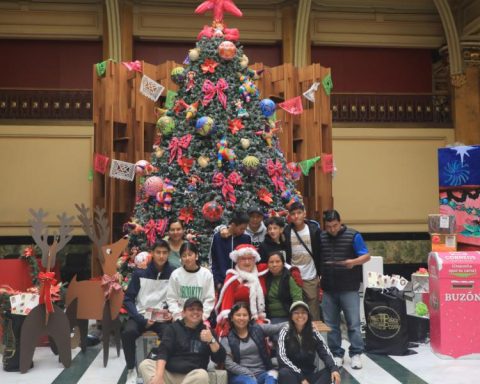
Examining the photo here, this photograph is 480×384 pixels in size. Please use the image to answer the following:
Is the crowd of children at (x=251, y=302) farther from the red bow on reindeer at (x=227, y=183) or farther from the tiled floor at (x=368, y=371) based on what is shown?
the red bow on reindeer at (x=227, y=183)

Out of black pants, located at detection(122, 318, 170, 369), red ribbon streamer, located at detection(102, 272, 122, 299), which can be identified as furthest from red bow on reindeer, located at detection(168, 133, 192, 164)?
black pants, located at detection(122, 318, 170, 369)

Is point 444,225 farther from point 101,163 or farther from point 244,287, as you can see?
point 101,163

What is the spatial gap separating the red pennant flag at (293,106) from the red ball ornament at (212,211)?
7.60 ft

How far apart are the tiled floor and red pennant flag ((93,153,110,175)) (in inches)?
94.1

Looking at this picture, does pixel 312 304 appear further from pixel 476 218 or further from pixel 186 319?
pixel 476 218

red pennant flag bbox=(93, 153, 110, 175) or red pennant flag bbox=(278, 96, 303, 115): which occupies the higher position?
red pennant flag bbox=(278, 96, 303, 115)

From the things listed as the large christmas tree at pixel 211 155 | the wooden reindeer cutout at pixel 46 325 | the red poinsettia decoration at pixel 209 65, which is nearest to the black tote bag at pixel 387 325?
the large christmas tree at pixel 211 155

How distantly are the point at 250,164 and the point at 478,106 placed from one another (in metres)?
7.38

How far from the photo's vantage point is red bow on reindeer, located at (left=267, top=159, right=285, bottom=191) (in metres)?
5.61

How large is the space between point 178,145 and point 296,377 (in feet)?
9.62

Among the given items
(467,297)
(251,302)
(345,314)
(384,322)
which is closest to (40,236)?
(251,302)

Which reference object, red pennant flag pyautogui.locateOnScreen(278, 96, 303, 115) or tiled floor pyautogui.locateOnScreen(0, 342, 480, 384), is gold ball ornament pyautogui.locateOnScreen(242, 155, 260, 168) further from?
tiled floor pyautogui.locateOnScreen(0, 342, 480, 384)

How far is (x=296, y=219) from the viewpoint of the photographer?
15.2ft

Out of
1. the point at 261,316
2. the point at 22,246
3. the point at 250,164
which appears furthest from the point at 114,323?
the point at 22,246
